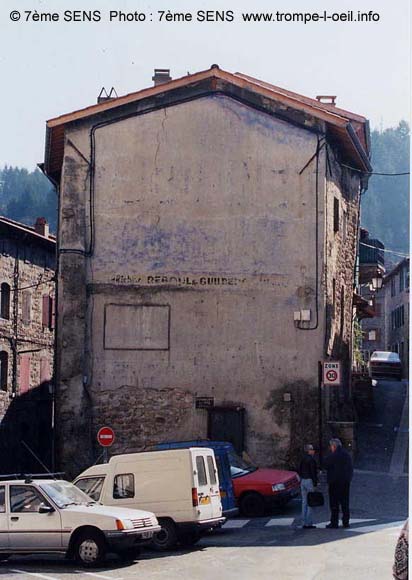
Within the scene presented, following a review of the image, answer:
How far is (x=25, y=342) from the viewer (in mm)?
40312

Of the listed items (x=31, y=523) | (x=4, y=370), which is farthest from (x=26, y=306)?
(x=31, y=523)

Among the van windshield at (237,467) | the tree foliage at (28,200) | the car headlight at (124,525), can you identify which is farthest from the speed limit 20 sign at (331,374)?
the tree foliage at (28,200)

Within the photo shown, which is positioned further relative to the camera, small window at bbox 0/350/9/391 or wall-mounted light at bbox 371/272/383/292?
small window at bbox 0/350/9/391

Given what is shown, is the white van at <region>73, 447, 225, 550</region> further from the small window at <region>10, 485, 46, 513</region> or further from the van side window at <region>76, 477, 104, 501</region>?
the small window at <region>10, 485, 46, 513</region>

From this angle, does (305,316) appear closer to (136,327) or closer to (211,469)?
(136,327)

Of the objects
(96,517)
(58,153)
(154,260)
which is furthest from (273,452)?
(96,517)

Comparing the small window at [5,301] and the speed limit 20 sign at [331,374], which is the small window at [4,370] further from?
the speed limit 20 sign at [331,374]

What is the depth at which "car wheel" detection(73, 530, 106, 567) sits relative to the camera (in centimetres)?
1520

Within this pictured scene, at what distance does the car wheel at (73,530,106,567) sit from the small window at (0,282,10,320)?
2413 centimetres

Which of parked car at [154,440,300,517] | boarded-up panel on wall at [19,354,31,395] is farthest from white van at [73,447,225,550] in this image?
boarded-up panel on wall at [19,354,31,395]

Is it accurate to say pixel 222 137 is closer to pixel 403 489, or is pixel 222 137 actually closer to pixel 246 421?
pixel 246 421

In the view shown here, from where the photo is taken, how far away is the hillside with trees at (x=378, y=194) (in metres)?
20.1

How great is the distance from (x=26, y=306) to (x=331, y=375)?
1798cm

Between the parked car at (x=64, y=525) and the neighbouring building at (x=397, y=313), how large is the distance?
29.2 m
